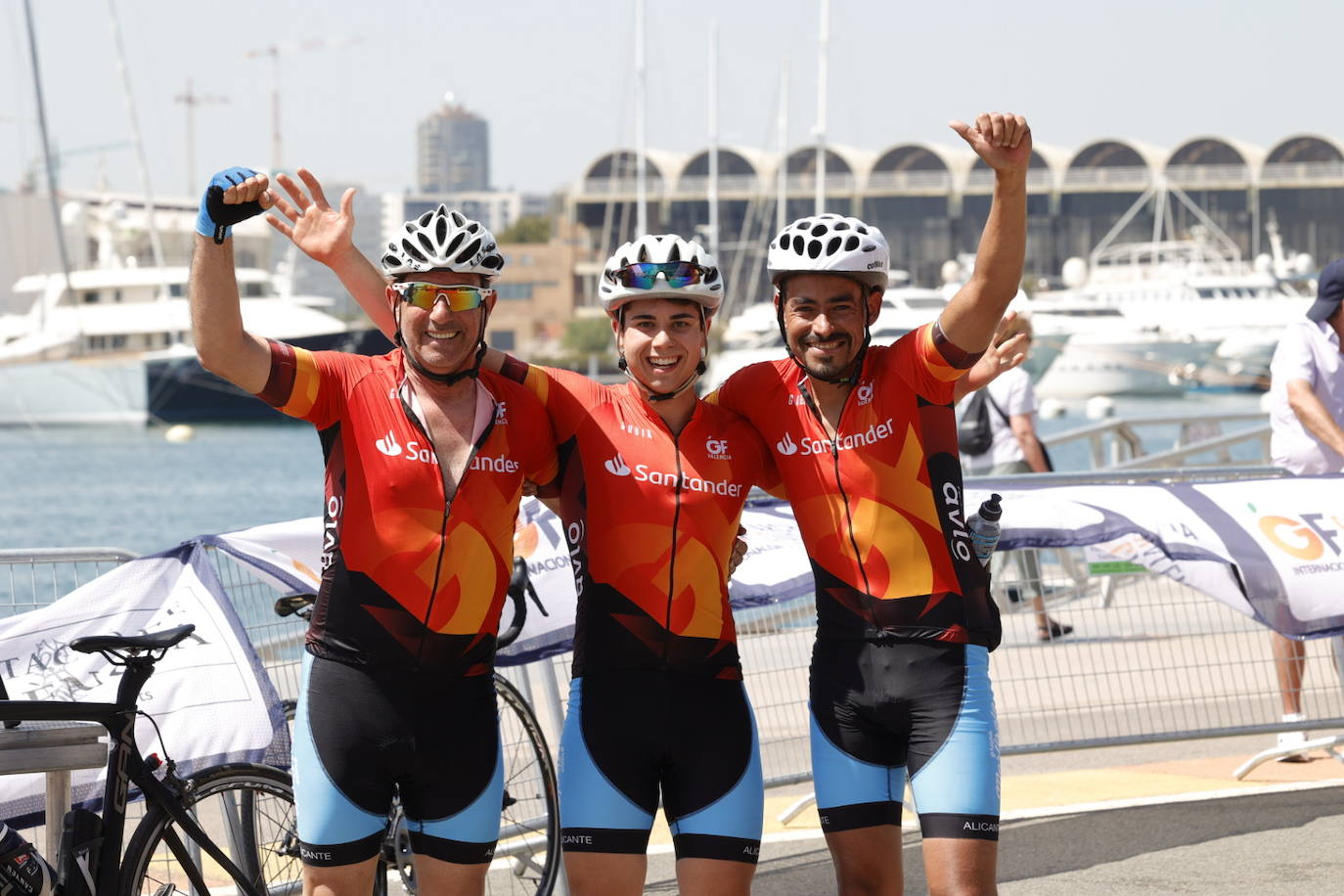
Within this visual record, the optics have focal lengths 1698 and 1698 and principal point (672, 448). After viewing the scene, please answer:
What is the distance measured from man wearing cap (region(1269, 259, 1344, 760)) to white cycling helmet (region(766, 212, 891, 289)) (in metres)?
4.06

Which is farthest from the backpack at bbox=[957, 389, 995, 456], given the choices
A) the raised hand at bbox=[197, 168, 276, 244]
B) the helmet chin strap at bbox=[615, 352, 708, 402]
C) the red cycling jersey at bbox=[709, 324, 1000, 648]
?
the raised hand at bbox=[197, 168, 276, 244]

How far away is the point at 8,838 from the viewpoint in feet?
15.0

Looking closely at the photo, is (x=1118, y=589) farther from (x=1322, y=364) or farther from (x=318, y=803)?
(x=318, y=803)

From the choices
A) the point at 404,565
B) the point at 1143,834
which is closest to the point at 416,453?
the point at 404,565

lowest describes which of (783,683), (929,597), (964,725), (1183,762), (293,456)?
(293,456)

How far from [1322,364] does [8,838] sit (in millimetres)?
6350

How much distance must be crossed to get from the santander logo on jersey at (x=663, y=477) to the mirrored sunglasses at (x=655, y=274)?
48cm

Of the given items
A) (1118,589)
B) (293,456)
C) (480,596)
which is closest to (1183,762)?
(1118,589)

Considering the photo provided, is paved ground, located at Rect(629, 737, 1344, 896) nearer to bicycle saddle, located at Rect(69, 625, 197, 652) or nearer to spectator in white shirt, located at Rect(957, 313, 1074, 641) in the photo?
bicycle saddle, located at Rect(69, 625, 197, 652)

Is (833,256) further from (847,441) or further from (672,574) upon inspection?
(672,574)

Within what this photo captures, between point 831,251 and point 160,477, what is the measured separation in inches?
1984

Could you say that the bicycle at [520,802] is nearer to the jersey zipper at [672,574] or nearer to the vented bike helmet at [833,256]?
the jersey zipper at [672,574]

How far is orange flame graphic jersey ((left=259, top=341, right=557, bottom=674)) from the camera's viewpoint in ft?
14.5

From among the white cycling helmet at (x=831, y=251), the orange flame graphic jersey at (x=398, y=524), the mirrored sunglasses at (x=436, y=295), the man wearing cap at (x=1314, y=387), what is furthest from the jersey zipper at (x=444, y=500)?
the man wearing cap at (x=1314, y=387)
